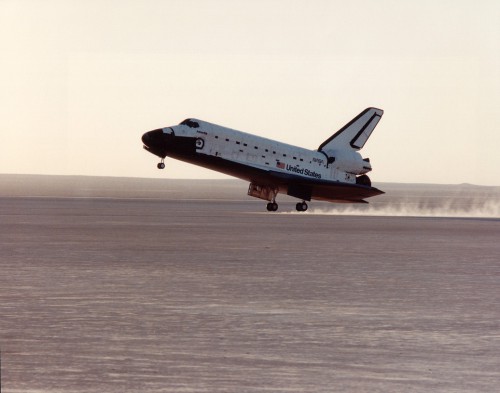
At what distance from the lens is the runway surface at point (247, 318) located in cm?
960

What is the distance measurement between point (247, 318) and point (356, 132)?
4510cm

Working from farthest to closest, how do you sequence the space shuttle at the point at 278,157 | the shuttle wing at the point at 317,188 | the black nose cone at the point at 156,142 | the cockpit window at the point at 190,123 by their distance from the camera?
the shuttle wing at the point at 317,188 < the cockpit window at the point at 190,123 < the space shuttle at the point at 278,157 < the black nose cone at the point at 156,142

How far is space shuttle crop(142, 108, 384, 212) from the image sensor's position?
158 ft

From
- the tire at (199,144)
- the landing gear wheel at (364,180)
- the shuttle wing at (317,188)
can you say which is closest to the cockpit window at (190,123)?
the tire at (199,144)

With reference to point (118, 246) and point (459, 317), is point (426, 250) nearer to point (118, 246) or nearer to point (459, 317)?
point (118, 246)

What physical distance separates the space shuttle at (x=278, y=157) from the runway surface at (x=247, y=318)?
2012 centimetres

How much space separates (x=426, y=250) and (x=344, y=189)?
2586 cm

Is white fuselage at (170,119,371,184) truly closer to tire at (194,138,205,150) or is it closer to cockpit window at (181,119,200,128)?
tire at (194,138,205,150)

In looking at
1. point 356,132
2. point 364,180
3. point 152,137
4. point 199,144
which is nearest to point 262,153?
point 199,144

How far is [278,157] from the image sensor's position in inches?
2032

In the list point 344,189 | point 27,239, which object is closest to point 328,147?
point 344,189

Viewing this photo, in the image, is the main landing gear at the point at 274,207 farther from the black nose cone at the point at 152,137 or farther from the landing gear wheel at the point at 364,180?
the black nose cone at the point at 152,137

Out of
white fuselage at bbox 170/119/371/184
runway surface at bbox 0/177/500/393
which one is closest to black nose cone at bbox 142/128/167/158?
white fuselage at bbox 170/119/371/184

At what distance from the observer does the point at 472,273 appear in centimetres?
2127
